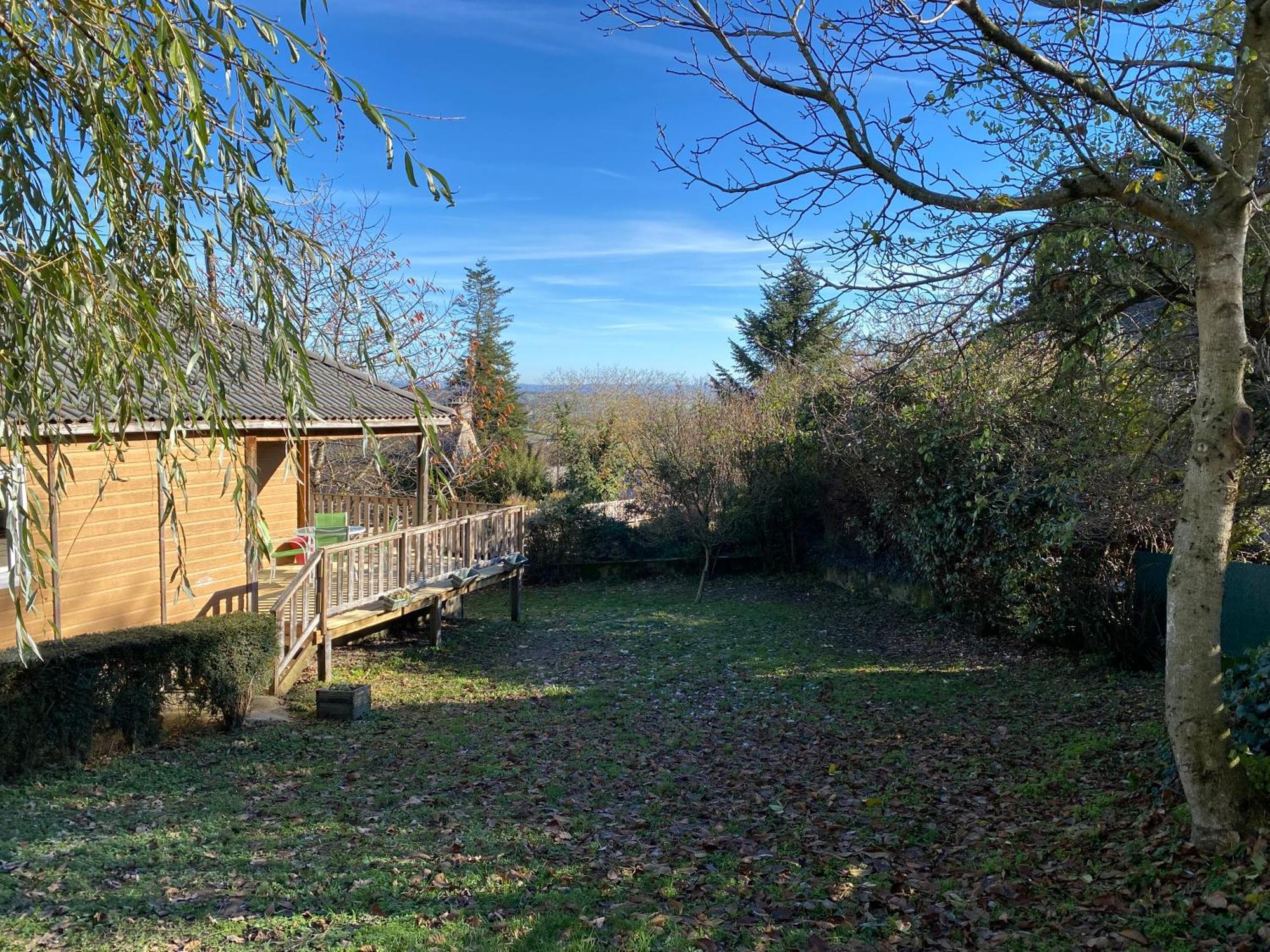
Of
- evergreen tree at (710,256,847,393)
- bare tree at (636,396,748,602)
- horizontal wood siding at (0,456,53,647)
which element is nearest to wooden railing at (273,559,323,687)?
horizontal wood siding at (0,456,53,647)

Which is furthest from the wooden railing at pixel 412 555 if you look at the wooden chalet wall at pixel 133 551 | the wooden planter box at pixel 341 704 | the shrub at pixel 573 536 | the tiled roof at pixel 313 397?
the shrub at pixel 573 536

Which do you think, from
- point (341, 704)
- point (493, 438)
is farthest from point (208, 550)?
point (493, 438)

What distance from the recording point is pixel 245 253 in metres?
3.54

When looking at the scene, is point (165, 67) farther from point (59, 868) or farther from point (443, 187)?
point (59, 868)

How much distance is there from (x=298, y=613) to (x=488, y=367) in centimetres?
1616

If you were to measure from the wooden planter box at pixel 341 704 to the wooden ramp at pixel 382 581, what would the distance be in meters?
0.91

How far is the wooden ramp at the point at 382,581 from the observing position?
405 inches

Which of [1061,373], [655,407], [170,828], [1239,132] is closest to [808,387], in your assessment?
[655,407]

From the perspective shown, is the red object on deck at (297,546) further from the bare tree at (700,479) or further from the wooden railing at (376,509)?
the bare tree at (700,479)

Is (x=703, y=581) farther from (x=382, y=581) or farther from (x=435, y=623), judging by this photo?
(x=382, y=581)

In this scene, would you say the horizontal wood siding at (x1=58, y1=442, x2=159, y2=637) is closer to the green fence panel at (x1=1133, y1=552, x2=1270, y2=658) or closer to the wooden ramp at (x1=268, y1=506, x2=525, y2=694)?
the wooden ramp at (x1=268, y1=506, x2=525, y2=694)

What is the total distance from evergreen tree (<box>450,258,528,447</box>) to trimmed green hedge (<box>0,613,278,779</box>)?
15.0 meters

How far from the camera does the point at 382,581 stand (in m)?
11.9

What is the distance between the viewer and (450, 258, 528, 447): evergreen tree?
968 inches
